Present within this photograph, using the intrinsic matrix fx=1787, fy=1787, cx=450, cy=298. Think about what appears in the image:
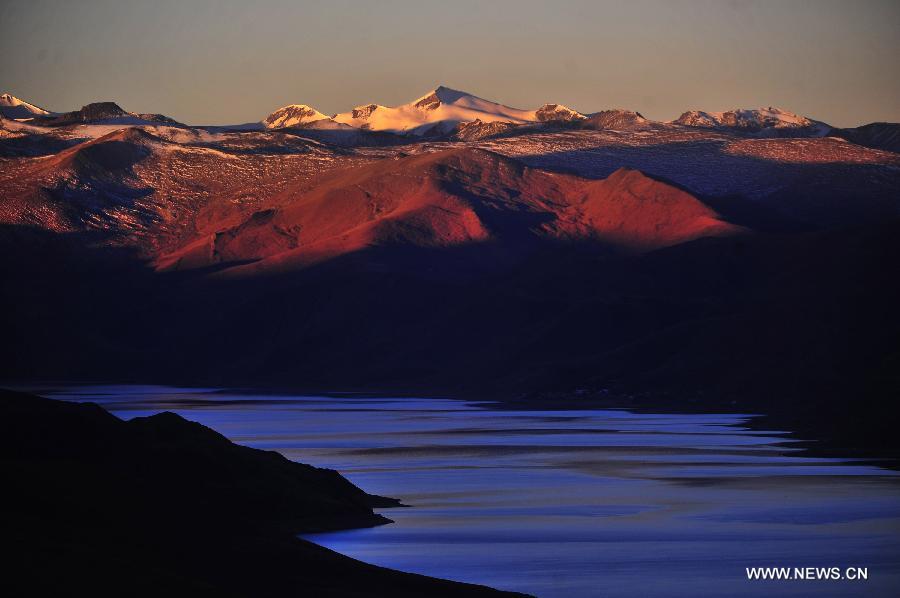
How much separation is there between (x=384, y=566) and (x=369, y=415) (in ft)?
320

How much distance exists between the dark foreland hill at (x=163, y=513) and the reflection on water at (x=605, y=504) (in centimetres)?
321

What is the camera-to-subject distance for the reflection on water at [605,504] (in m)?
56.6

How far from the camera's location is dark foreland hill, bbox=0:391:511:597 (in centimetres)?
4378

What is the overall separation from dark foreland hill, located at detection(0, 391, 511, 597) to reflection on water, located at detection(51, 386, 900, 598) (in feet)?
10.5

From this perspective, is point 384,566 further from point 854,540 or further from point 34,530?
point 854,540

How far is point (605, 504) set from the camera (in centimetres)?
7700

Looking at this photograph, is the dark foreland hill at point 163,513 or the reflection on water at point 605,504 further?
the reflection on water at point 605,504

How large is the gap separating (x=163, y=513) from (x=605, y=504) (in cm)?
2612

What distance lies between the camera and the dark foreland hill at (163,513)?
43.8 m

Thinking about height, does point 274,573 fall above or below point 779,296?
below

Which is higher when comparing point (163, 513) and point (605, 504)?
point (163, 513)

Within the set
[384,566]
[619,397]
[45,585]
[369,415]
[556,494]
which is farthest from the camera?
[619,397]

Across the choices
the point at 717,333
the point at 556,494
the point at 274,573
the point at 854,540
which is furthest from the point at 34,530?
the point at 717,333

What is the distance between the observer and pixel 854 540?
62125 mm
